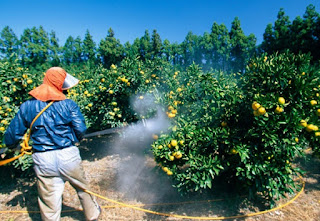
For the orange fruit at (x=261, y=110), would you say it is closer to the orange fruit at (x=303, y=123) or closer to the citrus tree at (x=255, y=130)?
the citrus tree at (x=255, y=130)

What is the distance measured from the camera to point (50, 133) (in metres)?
2.04

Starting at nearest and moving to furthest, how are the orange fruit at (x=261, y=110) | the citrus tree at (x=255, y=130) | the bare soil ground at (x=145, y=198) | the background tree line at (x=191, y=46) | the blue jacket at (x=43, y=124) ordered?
the orange fruit at (x=261, y=110) < the citrus tree at (x=255, y=130) < the blue jacket at (x=43, y=124) < the bare soil ground at (x=145, y=198) < the background tree line at (x=191, y=46)

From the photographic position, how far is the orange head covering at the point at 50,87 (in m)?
2.04

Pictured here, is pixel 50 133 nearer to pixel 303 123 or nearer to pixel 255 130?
pixel 255 130

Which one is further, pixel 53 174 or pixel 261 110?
pixel 53 174

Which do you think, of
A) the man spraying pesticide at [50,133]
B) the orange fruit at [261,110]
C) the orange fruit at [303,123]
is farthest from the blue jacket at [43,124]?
the orange fruit at [303,123]

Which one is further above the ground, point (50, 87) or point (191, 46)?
point (191, 46)

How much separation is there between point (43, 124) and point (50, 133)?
0.12 meters

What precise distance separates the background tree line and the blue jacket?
14019 millimetres

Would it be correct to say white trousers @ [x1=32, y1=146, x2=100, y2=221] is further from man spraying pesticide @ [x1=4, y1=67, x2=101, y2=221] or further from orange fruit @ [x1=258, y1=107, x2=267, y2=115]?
orange fruit @ [x1=258, y1=107, x2=267, y2=115]

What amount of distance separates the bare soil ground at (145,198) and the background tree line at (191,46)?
12964 mm

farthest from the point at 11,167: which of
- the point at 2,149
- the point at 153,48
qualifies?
the point at 153,48

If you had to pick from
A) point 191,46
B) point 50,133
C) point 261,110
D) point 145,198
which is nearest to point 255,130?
point 261,110

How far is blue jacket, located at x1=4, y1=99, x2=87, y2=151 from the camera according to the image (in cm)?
203
